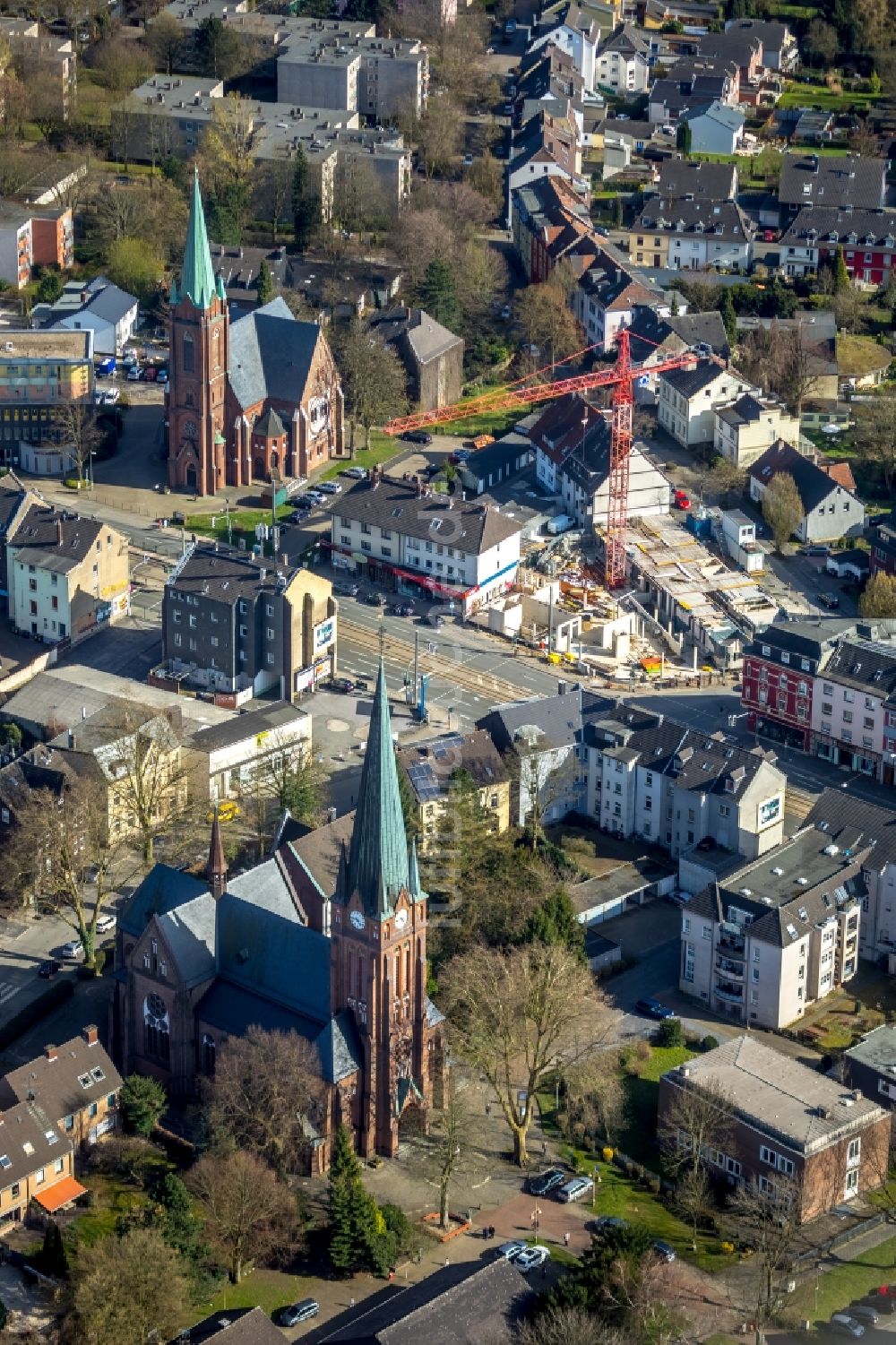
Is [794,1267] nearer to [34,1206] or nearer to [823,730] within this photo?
[34,1206]

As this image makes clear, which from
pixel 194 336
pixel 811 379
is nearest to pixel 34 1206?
pixel 194 336

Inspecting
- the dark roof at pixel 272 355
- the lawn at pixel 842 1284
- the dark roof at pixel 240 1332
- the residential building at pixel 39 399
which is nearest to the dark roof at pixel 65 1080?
the dark roof at pixel 240 1332

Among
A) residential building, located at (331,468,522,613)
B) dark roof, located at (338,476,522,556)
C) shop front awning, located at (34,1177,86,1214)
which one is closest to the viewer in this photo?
shop front awning, located at (34,1177,86,1214)

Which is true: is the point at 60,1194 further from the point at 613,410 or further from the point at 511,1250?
the point at 613,410

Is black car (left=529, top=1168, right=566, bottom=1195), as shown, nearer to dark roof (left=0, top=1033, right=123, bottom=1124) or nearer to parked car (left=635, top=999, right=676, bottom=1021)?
parked car (left=635, top=999, right=676, bottom=1021)

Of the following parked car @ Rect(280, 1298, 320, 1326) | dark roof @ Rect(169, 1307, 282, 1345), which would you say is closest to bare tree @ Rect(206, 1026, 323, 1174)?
parked car @ Rect(280, 1298, 320, 1326)

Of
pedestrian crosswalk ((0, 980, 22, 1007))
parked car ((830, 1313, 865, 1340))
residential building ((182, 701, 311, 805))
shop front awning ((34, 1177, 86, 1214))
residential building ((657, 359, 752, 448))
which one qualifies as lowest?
parked car ((830, 1313, 865, 1340))
